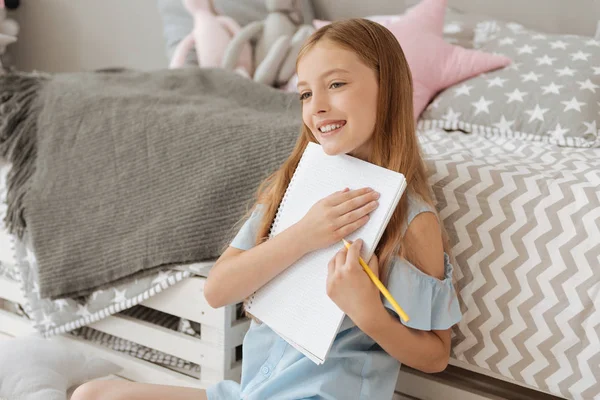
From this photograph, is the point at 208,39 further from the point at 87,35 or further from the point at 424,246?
→ the point at 424,246

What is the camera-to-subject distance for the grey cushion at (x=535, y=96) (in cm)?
129

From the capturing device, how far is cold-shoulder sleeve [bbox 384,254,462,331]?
0.84 meters

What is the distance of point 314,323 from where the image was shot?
2.85 ft

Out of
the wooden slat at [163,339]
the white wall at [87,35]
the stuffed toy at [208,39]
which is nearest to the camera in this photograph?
the wooden slat at [163,339]

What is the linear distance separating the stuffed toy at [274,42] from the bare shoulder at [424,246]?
3.19ft

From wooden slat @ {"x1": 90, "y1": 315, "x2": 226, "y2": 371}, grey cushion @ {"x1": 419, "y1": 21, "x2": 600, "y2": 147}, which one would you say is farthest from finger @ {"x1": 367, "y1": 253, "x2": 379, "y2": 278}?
grey cushion @ {"x1": 419, "y1": 21, "x2": 600, "y2": 147}

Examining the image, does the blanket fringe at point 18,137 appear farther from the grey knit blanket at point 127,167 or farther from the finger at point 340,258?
the finger at point 340,258

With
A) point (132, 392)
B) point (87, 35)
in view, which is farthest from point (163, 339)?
point (87, 35)

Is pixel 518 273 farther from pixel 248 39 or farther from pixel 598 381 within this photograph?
pixel 248 39

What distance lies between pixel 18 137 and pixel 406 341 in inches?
39.8

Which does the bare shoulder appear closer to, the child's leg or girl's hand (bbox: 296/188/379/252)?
girl's hand (bbox: 296/188/379/252)

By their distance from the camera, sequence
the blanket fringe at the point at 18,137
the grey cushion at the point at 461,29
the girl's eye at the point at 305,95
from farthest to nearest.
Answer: the grey cushion at the point at 461,29, the blanket fringe at the point at 18,137, the girl's eye at the point at 305,95

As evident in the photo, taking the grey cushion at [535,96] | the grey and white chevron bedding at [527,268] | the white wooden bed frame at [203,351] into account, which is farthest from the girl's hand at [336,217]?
the grey cushion at [535,96]

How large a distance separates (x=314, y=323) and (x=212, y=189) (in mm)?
401
